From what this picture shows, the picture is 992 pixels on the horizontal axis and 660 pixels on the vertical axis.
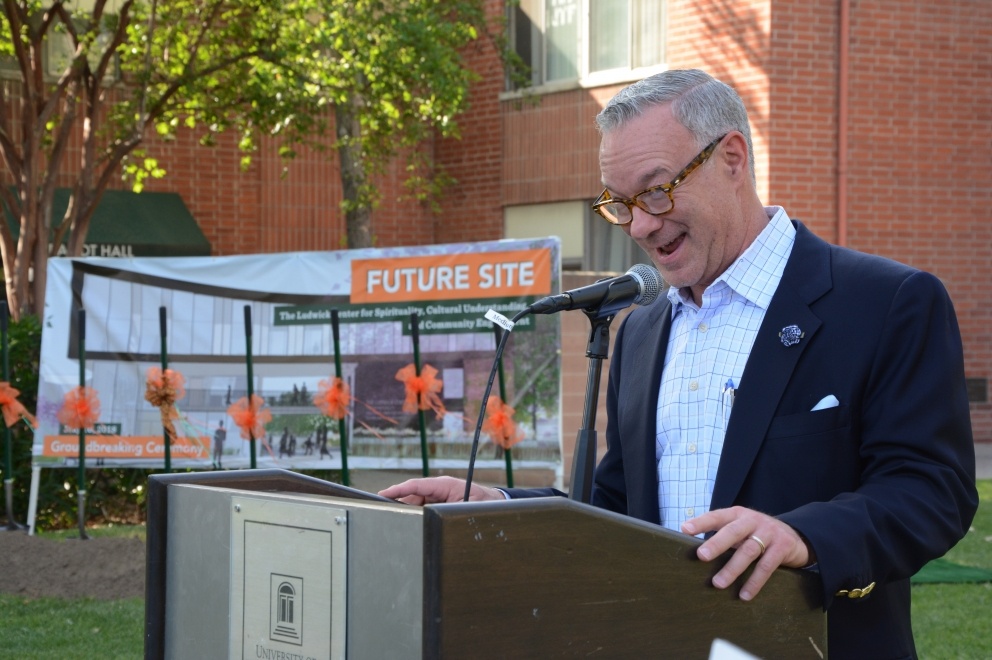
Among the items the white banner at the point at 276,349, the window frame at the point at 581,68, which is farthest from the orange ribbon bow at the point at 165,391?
the window frame at the point at 581,68

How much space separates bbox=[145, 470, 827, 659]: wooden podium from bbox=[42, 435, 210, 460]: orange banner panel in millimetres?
7729

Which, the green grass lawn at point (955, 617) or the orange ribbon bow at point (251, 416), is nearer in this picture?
the green grass lawn at point (955, 617)

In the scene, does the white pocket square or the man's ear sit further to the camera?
the man's ear

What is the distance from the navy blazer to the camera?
7.77 ft

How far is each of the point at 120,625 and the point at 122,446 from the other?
2.82 metres

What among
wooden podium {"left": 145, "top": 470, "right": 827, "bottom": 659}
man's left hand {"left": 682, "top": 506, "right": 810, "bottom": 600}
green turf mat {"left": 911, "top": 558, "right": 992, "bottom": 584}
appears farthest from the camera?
green turf mat {"left": 911, "top": 558, "right": 992, "bottom": 584}

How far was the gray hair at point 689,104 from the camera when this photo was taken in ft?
8.97

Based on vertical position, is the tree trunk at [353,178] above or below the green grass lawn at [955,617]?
above

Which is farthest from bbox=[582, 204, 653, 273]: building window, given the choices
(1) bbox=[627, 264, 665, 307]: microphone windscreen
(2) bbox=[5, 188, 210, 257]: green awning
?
(1) bbox=[627, 264, 665, 307]: microphone windscreen

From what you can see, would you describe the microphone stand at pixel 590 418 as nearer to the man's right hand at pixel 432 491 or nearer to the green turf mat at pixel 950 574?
the man's right hand at pixel 432 491

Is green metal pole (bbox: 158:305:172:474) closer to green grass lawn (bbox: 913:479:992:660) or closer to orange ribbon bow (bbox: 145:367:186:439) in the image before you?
orange ribbon bow (bbox: 145:367:186:439)

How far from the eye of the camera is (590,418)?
286 centimetres

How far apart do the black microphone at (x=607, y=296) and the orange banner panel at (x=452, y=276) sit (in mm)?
5903

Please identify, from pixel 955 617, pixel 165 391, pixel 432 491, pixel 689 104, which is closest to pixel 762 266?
pixel 689 104
